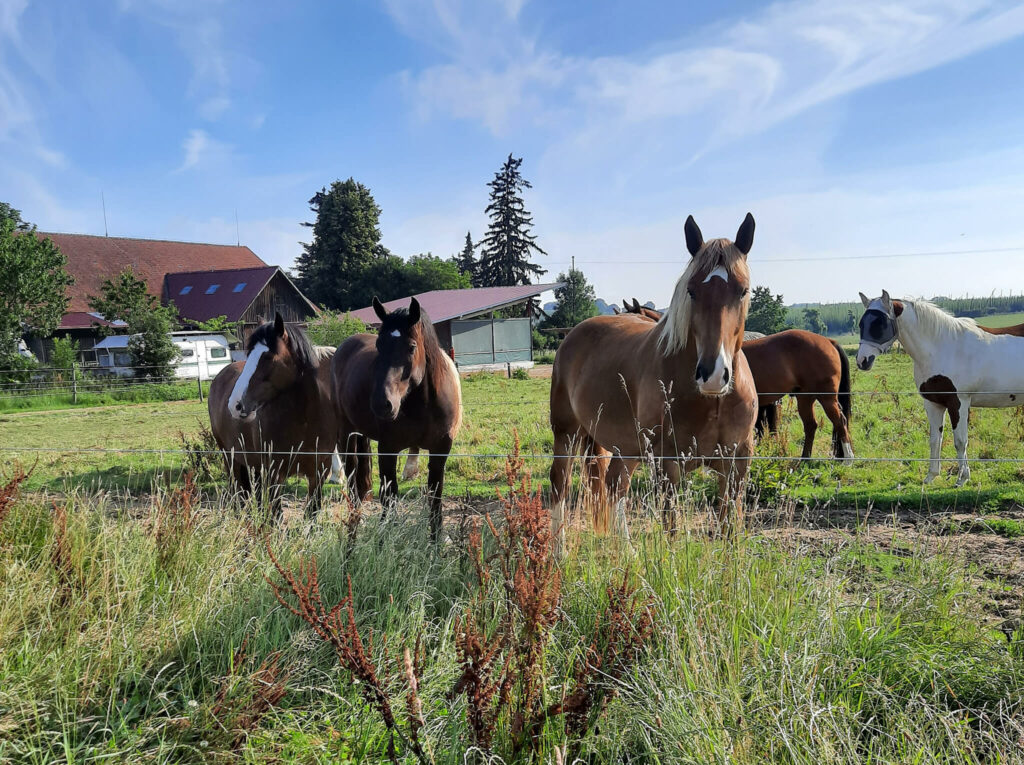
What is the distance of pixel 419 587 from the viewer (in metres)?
3.07

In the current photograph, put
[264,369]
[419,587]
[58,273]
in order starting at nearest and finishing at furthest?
[419,587] → [264,369] → [58,273]

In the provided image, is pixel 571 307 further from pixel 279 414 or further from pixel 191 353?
pixel 279 414

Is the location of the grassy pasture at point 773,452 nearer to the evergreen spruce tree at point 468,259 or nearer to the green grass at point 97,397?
the green grass at point 97,397

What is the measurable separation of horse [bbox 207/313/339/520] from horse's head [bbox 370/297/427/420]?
655 mm

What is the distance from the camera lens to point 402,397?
448cm

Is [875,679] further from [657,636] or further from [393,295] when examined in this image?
[393,295]

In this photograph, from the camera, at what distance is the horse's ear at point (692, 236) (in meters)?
3.65

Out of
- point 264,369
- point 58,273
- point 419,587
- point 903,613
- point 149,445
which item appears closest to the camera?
point 903,613

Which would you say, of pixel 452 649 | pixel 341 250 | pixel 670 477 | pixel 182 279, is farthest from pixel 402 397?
pixel 341 250

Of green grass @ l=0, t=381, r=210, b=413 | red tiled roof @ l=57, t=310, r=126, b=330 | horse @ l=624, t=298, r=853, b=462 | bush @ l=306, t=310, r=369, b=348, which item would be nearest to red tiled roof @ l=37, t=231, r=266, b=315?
red tiled roof @ l=57, t=310, r=126, b=330

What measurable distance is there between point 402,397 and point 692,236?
90.6 inches

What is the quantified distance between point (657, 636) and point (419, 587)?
1.24 metres

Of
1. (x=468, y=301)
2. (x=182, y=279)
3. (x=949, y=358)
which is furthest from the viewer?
(x=182, y=279)

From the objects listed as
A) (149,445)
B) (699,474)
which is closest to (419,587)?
(699,474)
